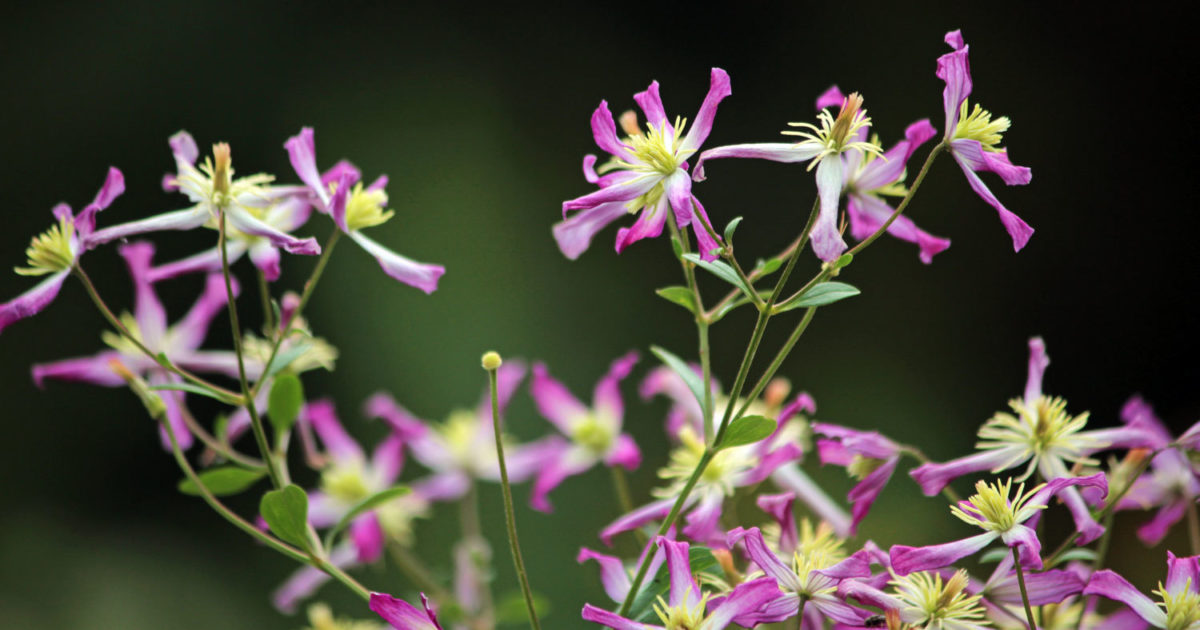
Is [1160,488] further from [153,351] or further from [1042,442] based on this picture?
[153,351]

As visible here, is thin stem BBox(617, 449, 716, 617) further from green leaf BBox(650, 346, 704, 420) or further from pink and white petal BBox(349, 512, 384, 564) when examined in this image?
pink and white petal BBox(349, 512, 384, 564)

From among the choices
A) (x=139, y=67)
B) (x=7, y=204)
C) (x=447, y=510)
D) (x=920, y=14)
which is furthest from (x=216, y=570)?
(x=920, y=14)

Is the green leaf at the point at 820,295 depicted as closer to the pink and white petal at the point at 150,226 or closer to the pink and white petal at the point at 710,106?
the pink and white petal at the point at 710,106

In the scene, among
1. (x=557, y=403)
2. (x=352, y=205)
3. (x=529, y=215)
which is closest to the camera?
(x=352, y=205)

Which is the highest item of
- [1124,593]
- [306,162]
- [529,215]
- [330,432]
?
[306,162]

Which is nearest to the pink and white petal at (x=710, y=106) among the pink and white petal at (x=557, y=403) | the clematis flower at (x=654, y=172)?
the clematis flower at (x=654, y=172)

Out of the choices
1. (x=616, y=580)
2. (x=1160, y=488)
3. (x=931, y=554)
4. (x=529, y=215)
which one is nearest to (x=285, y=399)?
(x=616, y=580)
